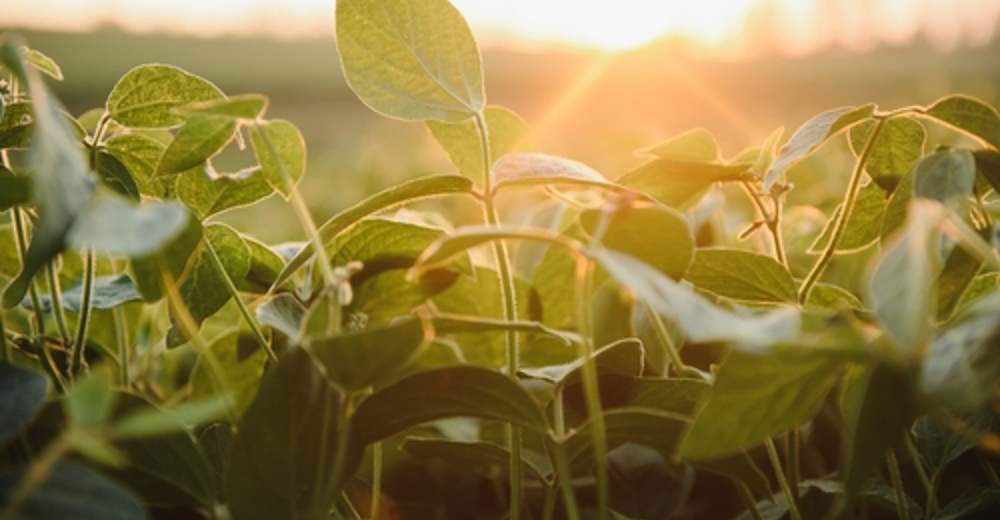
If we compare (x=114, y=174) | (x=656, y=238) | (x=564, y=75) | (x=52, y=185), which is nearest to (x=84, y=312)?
(x=114, y=174)

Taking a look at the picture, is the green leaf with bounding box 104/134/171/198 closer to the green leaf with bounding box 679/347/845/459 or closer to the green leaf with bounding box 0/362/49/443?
the green leaf with bounding box 0/362/49/443

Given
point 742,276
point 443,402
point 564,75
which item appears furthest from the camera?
point 564,75

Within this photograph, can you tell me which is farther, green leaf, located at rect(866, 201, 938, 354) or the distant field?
the distant field

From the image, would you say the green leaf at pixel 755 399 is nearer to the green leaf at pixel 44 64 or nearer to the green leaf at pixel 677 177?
the green leaf at pixel 677 177

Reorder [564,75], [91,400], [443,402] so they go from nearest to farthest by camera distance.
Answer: [91,400]
[443,402]
[564,75]

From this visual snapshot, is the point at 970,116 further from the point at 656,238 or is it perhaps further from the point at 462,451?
the point at 462,451

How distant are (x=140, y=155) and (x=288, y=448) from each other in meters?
0.24

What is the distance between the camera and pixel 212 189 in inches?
19.2

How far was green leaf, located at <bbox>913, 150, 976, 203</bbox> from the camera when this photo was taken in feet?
1.23

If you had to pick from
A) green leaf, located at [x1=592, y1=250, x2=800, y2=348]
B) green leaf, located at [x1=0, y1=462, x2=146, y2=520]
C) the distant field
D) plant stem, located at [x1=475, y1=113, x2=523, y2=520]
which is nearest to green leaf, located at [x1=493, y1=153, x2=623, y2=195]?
plant stem, located at [x1=475, y1=113, x2=523, y2=520]

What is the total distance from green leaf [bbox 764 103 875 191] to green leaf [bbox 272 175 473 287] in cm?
17

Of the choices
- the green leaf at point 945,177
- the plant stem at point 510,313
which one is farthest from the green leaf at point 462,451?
the green leaf at point 945,177

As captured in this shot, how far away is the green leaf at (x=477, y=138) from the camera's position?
531mm

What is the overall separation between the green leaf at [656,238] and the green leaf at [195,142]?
0.20m
